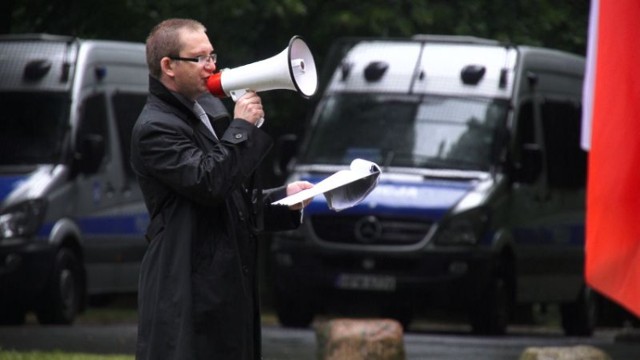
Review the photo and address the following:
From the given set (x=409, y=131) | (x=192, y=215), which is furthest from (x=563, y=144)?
(x=192, y=215)

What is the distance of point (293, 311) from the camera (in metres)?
17.5

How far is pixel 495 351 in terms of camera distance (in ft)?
47.1

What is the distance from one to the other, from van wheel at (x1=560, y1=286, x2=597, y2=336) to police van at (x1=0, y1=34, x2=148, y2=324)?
4417 mm

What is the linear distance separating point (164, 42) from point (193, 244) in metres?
0.63

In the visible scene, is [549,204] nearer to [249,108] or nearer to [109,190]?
[109,190]

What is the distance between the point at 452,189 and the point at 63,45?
3853 millimetres

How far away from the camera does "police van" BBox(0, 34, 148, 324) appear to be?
16875mm

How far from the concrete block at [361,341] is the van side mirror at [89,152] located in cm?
597

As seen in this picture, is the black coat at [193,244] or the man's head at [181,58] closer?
the black coat at [193,244]

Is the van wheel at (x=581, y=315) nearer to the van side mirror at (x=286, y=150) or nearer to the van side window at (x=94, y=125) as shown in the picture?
the van side mirror at (x=286, y=150)

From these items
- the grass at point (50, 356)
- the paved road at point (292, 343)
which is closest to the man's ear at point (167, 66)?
the grass at point (50, 356)

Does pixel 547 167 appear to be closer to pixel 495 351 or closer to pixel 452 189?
Answer: pixel 452 189

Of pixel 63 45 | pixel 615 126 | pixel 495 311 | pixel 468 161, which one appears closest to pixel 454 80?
pixel 468 161

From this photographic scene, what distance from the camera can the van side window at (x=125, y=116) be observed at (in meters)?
18.7
